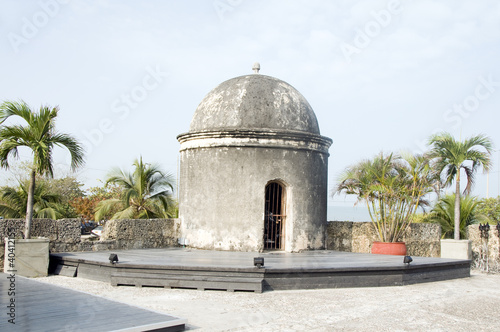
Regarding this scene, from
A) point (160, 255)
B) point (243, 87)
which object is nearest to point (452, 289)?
point (160, 255)

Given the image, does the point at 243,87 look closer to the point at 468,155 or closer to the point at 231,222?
the point at 231,222

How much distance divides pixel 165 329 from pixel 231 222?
6.97 metres

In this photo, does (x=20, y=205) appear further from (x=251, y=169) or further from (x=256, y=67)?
(x=256, y=67)

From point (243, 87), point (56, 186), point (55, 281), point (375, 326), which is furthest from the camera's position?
point (56, 186)

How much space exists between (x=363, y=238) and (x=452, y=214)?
13.9 ft

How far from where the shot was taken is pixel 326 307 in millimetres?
7812

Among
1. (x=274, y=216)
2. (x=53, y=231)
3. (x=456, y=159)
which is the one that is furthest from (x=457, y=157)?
(x=53, y=231)

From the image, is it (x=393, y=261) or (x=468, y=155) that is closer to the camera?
(x=393, y=261)

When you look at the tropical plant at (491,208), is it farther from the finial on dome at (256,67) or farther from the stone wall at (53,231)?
the stone wall at (53,231)

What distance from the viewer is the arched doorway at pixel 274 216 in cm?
1327

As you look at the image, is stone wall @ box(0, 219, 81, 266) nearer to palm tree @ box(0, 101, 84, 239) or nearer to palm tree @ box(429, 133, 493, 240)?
palm tree @ box(0, 101, 84, 239)

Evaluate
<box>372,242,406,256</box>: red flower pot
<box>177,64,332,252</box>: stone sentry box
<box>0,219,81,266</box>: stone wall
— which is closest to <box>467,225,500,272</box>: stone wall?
<box>372,242,406,256</box>: red flower pot

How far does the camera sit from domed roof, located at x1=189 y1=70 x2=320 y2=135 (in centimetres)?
1327

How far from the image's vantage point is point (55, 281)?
32.5 feet
